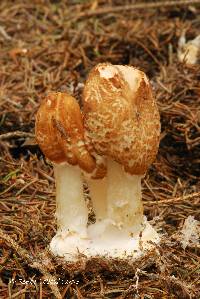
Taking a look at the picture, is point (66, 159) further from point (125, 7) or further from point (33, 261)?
point (125, 7)

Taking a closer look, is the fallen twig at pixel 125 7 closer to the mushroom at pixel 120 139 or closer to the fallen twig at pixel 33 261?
the mushroom at pixel 120 139

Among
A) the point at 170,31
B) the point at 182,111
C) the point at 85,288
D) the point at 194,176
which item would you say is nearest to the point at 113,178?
the point at 85,288


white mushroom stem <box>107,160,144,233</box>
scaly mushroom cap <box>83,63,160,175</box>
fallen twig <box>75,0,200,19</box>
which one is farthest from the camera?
fallen twig <box>75,0,200,19</box>

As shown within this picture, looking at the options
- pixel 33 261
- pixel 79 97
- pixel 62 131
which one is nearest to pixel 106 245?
pixel 33 261

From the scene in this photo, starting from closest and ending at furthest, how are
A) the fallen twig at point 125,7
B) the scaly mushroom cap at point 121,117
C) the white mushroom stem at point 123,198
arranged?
the scaly mushroom cap at point 121,117
the white mushroom stem at point 123,198
the fallen twig at point 125,7

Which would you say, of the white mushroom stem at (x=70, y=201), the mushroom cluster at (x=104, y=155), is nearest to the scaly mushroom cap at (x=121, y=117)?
the mushroom cluster at (x=104, y=155)

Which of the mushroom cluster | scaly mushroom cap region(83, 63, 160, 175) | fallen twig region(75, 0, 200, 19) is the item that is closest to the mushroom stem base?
the mushroom cluster

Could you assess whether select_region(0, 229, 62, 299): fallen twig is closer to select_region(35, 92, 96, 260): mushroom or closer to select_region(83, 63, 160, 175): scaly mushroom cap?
select_region(35, 92, 96, 260): mushroom
